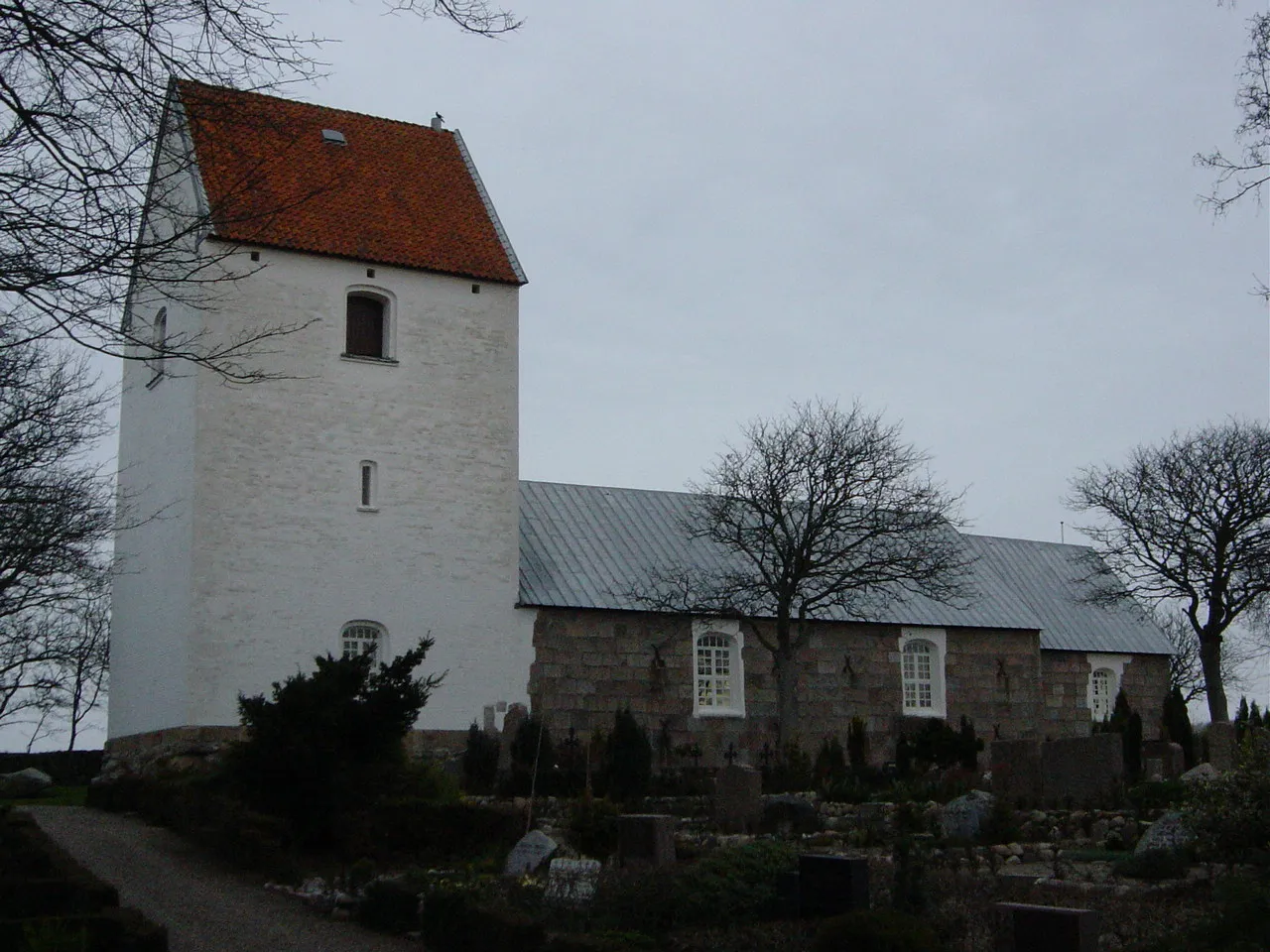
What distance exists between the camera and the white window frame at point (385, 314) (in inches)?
830

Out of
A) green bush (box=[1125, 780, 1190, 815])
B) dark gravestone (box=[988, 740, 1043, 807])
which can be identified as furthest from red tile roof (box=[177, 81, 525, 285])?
green bush (box=[1125, 780, 1190, 815])

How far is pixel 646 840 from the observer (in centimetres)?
1090

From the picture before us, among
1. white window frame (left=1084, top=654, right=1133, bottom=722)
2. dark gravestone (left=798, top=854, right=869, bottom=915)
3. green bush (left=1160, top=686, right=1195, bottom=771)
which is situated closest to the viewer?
dark gravestone (left=798, top=854, right=869, bottom=915)

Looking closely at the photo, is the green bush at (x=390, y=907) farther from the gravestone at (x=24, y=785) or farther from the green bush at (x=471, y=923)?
the gravestone at (x=24, y=785)

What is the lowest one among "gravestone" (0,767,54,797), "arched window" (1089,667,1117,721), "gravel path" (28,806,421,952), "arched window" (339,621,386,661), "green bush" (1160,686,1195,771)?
"gravel path" (28,806,421,952)

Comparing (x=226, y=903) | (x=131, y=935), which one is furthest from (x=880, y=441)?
(x=131, y=935)

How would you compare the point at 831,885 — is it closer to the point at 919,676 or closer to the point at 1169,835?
the point at 1169,835

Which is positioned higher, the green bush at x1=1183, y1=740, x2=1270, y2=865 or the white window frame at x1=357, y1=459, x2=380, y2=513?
the white window frame at x1=357, y1=459, x2=380, y2=513

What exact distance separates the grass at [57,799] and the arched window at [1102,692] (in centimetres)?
1862

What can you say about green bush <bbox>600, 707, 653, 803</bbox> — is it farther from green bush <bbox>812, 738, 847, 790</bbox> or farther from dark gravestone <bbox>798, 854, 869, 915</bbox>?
dark gravestone <bbox>798, 854, 869, 915</bbox>

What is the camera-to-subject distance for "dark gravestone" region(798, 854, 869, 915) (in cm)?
895

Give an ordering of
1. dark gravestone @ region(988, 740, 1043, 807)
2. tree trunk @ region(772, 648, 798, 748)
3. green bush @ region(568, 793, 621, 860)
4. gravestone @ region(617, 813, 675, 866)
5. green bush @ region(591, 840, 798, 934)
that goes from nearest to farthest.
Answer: green bush @ region(591, 840, 798, 934), gravestone @ region(617, 813, 675, 866), green bush @ region(568, 793, 621, 860), dark gravestone @ region(988, 740, 1043, 807), tree trunk @ region(772, 648, 798, 748)

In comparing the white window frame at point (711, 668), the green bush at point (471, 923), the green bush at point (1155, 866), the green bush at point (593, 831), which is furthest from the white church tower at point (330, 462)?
the green bush at point (1155, 866)

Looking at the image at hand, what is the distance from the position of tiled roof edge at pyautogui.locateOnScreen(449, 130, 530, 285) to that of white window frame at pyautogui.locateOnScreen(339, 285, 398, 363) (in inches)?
81.5
